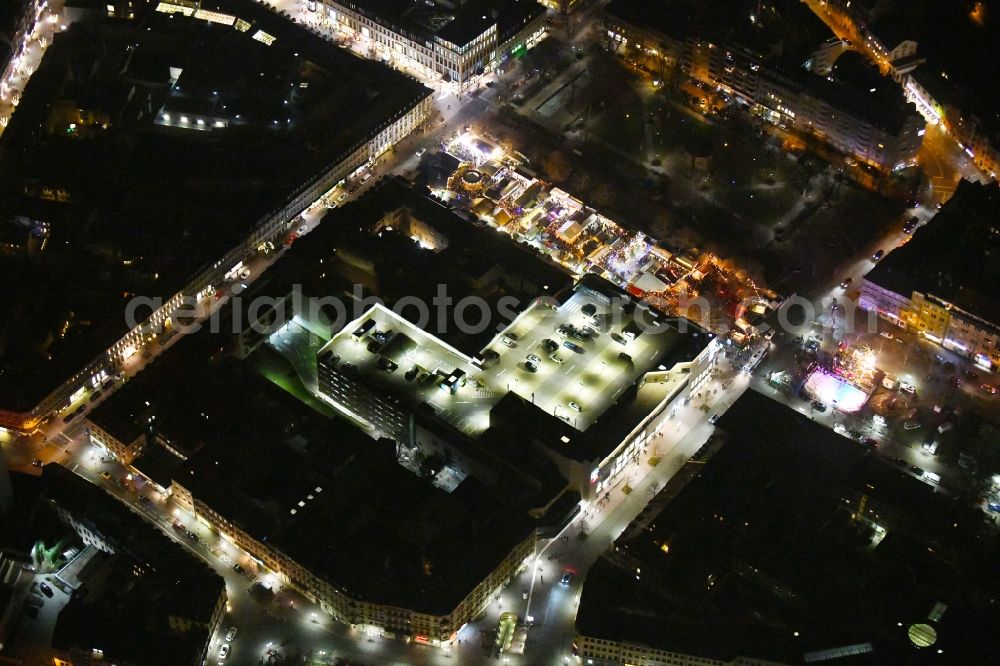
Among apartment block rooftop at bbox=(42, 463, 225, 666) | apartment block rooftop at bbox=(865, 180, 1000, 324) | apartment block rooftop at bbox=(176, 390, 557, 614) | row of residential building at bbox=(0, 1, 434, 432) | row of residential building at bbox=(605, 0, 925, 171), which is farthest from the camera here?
row of residential building at bbox=(605, 0, 925, 171)

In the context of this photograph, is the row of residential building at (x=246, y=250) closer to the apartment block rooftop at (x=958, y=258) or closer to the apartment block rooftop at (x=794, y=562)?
the apartment block rooftop at (x=794, y=562)

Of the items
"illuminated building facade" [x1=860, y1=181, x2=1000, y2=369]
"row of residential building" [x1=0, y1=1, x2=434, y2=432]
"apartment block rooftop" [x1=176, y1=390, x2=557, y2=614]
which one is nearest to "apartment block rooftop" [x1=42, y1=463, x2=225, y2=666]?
"apartment block rooftop" [x1=176, y1=390, x2=557, y2=614]

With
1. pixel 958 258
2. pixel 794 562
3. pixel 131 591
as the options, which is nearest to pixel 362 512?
pixel 131 591

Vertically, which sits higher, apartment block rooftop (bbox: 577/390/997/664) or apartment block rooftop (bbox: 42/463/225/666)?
apartment block rooftop (bbox: 577/390/997/664)

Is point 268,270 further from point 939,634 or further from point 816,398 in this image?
point 939,634

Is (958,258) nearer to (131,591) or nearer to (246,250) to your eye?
(246,250)

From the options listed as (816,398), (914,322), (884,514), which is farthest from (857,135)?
(884,514)

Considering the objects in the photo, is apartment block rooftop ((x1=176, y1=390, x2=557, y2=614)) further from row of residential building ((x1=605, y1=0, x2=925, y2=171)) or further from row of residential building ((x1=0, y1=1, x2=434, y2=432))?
row of residential building ((x1=605, y1=0, x2=925, y2=171))

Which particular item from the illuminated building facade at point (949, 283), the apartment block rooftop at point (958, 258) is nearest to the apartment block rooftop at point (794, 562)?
the illuminated building facade at point (949, 283)
